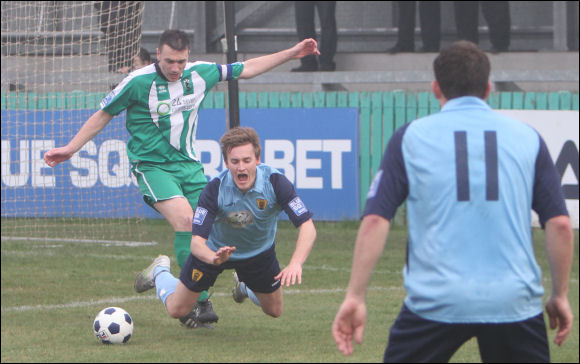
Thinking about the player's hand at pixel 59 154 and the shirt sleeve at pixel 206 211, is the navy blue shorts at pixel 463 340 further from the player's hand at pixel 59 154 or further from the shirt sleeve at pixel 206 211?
the player's hand at pixel 59 154

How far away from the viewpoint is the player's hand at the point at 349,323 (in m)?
5.34

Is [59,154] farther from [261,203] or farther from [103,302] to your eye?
[103,302]

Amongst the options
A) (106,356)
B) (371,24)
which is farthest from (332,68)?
(106,356)

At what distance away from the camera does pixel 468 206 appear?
5.26 m

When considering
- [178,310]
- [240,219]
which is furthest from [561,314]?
[178,310]

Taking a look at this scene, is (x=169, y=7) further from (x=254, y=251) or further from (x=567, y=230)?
(x=567, y=230)

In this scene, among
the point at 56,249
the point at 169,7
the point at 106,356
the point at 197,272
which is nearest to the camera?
the point at 197,272

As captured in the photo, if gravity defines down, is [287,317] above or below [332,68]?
below

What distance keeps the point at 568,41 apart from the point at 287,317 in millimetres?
10326

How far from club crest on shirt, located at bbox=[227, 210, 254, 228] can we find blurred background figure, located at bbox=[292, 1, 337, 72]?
324cm

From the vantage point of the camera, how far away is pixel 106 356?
18094mm

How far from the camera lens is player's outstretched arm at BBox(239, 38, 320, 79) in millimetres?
7195

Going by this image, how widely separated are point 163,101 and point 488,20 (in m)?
16.7

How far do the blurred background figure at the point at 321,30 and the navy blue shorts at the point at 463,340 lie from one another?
5.38m
